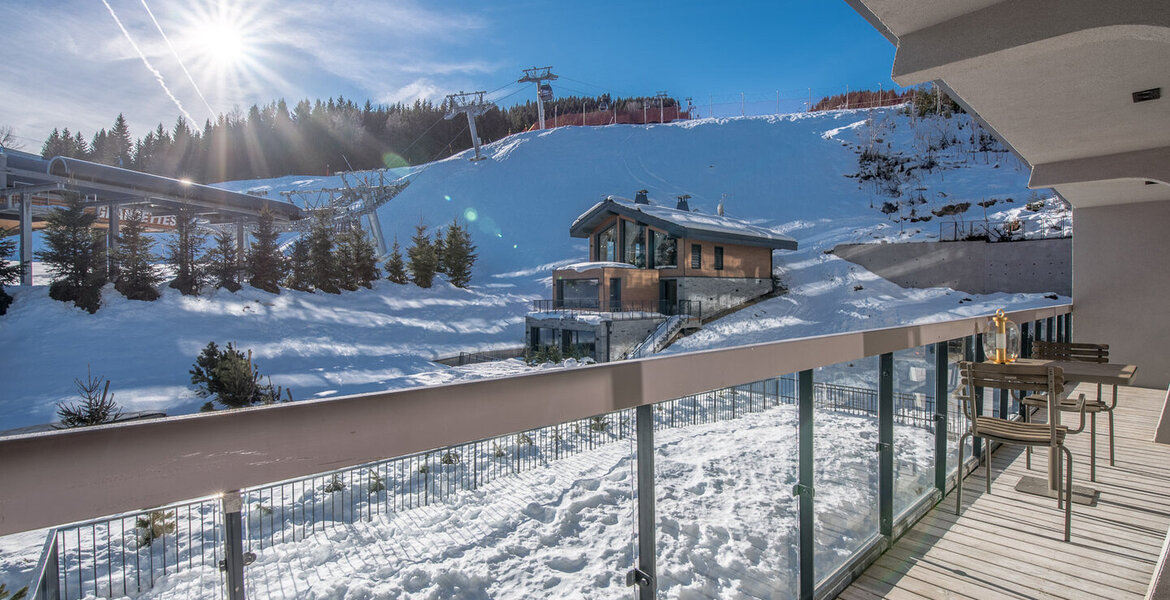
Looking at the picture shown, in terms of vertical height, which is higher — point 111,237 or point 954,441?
point 111,237

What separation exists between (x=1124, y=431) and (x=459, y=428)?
6096 mm

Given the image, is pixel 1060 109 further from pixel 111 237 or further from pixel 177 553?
pixel 111 237

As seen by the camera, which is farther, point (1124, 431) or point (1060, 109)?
point (1124, 431)

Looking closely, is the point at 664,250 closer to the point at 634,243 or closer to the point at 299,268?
the point at 634,243

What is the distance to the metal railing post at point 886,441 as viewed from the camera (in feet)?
8.29

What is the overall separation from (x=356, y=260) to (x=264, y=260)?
360 centimetres

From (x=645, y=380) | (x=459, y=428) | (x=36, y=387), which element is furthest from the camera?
(x=36, y=387)

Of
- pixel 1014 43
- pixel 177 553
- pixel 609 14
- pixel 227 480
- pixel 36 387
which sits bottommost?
pixel 36 387

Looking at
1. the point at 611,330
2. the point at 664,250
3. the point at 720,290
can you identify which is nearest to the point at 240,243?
the point at 611,330

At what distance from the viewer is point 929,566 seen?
2.40 m

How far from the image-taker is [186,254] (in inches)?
661

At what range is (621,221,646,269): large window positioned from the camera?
20750 mm

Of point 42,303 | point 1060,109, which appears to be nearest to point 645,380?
point 1060,109

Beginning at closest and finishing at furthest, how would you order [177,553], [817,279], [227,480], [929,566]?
[227,480], [177,553], [929,566], [817,279]
